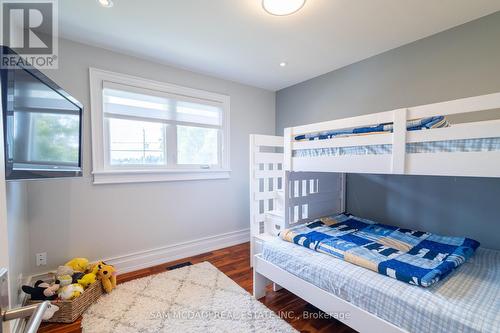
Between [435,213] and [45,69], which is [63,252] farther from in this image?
[435,213]

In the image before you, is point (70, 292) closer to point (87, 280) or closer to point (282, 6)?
point (87, 280)

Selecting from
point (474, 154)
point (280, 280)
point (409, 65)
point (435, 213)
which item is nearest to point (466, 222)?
point (435, 213)

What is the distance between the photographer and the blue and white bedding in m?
1.33

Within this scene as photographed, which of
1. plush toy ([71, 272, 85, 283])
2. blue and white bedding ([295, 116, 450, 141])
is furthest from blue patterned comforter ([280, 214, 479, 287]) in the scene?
plush toy ([71, 272, 85, 283])

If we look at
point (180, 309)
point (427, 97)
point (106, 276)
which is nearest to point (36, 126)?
point (106, 276)

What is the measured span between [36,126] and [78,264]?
4.52 feet

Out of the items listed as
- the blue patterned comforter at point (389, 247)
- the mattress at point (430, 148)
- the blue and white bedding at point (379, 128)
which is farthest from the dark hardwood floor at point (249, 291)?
the blue and white bedding at point (379, 128)

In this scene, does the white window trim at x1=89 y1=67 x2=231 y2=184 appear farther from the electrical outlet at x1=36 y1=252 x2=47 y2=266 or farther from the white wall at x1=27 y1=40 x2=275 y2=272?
the electrical outlet at x1=36 y1=252 x2=47 y2=266

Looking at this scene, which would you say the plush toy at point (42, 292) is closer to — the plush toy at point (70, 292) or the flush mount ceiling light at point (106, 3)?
the plush toy at point (70, 292)

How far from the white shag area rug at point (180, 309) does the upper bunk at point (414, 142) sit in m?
1.25

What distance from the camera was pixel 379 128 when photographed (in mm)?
1540

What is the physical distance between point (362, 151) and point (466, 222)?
1.28 metres

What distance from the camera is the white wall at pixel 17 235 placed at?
154cm

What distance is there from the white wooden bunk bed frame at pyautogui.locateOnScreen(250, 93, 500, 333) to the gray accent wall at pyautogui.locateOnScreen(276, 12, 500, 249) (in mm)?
505
